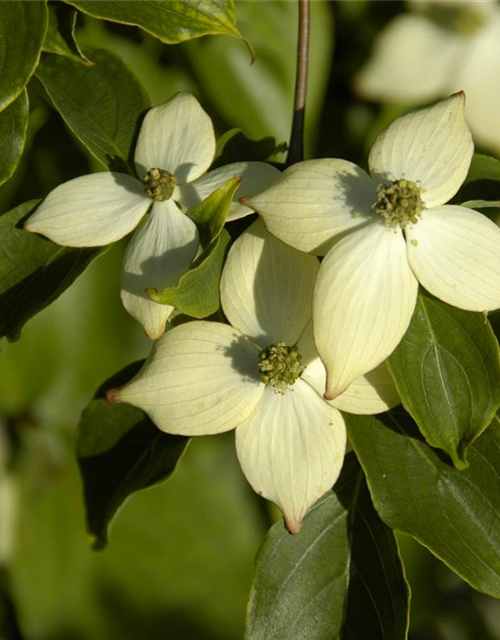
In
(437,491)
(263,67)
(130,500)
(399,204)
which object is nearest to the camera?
(399,204)

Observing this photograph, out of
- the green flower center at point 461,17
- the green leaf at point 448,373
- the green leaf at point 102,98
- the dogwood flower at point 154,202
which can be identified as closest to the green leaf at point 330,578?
the green leaf at point 448,373

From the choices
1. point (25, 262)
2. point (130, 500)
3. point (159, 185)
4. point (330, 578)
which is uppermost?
point (159, 185)

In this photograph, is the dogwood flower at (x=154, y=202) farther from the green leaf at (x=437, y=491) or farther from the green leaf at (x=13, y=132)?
the green leaf at (x=437, y=491)

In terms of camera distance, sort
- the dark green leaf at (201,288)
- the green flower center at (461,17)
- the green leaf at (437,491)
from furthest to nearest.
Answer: the green flower center at (461,17), the green leaf at (437,491), the dark green leaf at (201,288)

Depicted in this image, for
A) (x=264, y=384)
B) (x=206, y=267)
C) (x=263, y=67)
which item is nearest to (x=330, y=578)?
(x=264, y=384)

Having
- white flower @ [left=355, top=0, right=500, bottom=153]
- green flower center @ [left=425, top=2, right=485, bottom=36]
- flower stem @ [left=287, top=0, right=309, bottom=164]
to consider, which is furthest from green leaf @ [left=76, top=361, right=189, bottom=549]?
green flower center @ [left=425, top=2, right=485, bottom=36]

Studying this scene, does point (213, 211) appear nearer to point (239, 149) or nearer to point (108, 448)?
point (239, 149)

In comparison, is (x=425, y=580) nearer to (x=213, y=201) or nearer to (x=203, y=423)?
(x=203, y=423)
